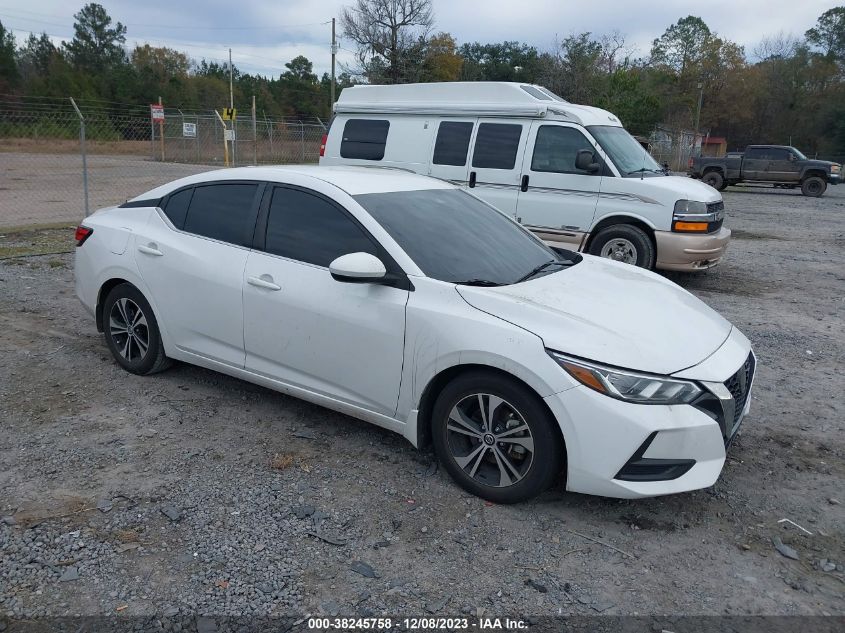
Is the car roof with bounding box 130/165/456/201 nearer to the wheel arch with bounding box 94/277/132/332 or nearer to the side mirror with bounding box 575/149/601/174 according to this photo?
the wheel arch with bounding box 94/277/132/332

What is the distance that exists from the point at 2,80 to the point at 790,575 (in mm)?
65822

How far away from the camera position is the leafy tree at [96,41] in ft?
243

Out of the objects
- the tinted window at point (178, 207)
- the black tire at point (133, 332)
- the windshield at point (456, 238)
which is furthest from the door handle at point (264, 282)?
the black tire at point (133, 332)

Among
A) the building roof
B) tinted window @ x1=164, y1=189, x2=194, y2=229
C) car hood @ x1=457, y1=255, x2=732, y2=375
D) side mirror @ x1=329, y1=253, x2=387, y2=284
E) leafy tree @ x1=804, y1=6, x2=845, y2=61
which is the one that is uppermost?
leafy tree @ x1=804, y1=6, x2=845, y2=61

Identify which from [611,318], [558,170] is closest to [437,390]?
[611,318]

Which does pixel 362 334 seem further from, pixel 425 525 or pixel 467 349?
pixel 425 525

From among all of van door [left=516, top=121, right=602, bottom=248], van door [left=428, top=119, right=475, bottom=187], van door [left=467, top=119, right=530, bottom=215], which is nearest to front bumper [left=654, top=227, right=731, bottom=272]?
van door [left=516, top=121, right=602, bottom=248]

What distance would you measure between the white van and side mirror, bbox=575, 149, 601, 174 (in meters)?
0.01

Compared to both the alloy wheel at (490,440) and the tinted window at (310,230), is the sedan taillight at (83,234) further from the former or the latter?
the alloy wheel at (490,440)

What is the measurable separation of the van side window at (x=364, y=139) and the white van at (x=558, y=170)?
0.18m

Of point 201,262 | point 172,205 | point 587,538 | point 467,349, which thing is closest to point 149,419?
point 201,262

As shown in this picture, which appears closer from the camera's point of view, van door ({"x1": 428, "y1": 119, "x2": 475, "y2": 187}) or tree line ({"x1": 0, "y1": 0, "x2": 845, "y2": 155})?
van door ({"x1": 428, "y1": 119, "x2": 475, "y2": 187})

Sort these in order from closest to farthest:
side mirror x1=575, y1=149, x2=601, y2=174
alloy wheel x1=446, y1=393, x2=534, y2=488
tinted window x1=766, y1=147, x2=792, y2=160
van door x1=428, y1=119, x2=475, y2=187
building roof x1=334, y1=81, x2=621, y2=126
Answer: alloy wheel x1=446, y1=393, x2=534, y2=488
side mirror x1=575, y1=149, x2=601, y2=174
building roof x1=334, y1=81, x2=621, y2=126
van door x1=428, y1=119, x2=475, y2=187
tinted window x1=766, y1=147, x2=792, y2=160

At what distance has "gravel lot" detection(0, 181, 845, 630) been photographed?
2773 mm
